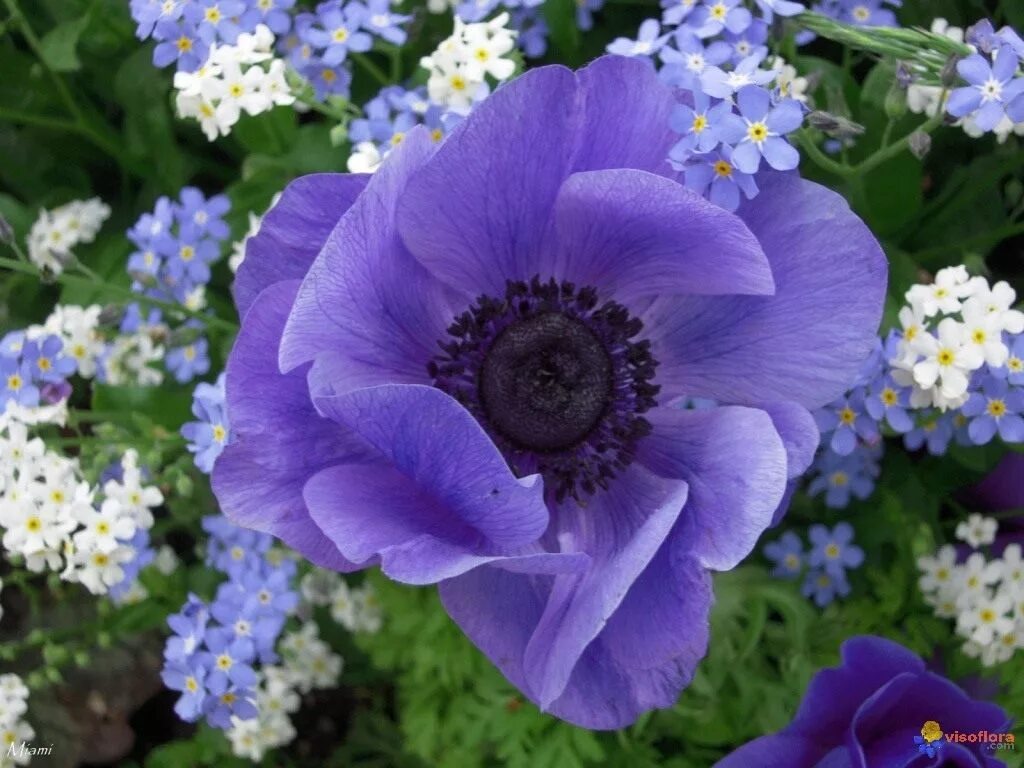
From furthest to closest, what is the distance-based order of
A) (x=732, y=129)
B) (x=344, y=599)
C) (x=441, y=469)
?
(x=344, y=599)
(x=732, y=129)
(x=441, y=469)

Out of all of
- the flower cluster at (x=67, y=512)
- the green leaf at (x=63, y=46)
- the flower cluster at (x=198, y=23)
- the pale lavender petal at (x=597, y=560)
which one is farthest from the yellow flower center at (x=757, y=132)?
the green leaf at (x=63, y=46)

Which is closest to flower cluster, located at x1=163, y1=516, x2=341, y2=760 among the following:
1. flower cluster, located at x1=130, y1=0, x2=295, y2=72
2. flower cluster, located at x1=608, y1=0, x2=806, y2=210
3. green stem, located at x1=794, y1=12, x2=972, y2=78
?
flower cluster, located at x1=130, y1=0, x2=295, y2=72

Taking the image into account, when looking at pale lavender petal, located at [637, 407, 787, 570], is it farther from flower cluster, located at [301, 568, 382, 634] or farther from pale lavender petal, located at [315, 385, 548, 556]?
flower cluster, located at [301, 568, 382, 634]

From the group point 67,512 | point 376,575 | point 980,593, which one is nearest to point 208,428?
point 67,512

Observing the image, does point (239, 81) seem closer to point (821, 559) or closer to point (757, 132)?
point (757, 132)

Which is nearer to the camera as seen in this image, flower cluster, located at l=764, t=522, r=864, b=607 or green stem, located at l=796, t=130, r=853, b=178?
green stem, located at l=796, t=130, r=853, b=178

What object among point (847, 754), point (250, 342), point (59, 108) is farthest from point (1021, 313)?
point (59, 108)

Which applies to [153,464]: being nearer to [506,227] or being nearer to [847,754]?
[506,227]
